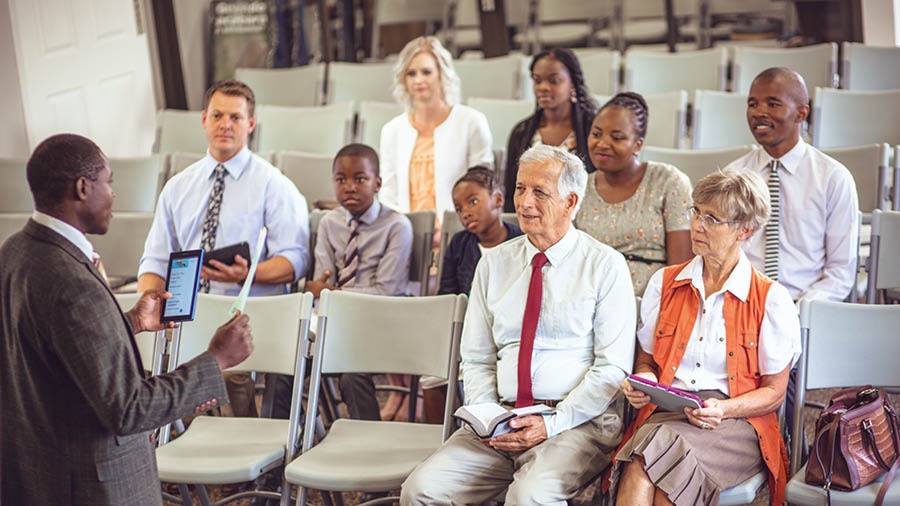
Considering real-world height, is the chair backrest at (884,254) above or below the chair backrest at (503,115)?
below

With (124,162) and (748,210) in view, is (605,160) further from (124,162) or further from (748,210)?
(124,162)

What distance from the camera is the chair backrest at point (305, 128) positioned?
6.20 m

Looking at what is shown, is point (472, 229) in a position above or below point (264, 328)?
above

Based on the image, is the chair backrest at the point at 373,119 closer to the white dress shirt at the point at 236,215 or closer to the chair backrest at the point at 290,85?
the chair backrest at the point at 290,85

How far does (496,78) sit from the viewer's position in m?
6.84

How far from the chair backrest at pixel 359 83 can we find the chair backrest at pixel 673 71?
1.69 m

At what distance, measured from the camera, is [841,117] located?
18.2 feet

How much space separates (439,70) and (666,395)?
9.16ft

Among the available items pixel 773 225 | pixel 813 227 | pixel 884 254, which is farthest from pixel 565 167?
pixel 884 254

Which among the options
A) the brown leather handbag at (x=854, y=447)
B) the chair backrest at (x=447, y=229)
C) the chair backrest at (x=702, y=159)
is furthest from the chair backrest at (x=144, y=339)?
the chair backrest at (x=702, y=159)

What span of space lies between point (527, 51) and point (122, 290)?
197 inches

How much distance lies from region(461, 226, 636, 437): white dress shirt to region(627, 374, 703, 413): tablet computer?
0.18m

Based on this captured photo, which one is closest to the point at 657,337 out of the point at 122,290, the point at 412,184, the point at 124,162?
the point at 412,184

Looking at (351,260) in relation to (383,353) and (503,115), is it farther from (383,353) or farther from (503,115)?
(503,115)
